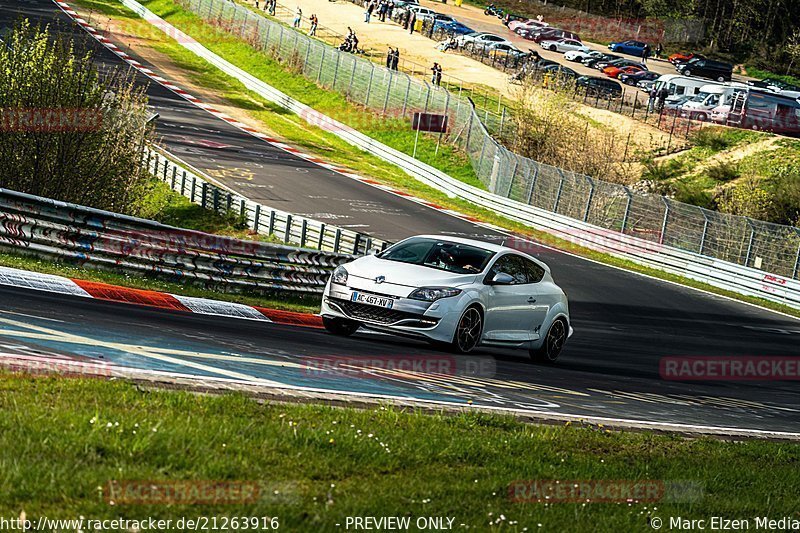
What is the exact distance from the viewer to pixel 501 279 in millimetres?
14133

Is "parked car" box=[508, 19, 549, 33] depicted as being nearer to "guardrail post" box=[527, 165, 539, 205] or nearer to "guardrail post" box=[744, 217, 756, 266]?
"guardrail post" box=[527, 165, 539, 205]

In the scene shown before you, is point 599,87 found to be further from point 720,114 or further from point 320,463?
point 320,463

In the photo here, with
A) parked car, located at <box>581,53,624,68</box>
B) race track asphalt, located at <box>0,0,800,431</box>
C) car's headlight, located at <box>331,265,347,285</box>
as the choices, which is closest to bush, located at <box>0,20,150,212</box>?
race track asphalt, located at <box>0,0,800,431</box>

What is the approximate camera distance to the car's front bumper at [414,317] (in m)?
13.2

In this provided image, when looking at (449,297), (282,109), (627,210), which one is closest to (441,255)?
(449,297)

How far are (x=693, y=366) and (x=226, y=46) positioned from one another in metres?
52.4

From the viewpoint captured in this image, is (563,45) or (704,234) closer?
(704,234)

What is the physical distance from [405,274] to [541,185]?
27238mm

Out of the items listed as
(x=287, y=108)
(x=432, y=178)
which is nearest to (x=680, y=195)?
(x=432, y=178)

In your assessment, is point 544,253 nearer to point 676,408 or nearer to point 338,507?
point 676,408

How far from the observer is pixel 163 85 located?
182 ft

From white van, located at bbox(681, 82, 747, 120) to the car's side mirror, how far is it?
2069 inches
